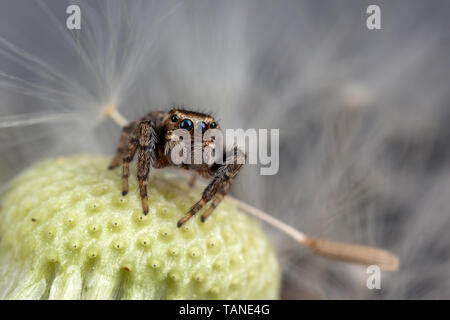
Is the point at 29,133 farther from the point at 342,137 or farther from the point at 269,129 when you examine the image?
the point at 342,137

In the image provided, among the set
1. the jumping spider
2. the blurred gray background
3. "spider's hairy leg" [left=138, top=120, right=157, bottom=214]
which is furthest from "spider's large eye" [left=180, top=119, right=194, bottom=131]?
the blurred gray background

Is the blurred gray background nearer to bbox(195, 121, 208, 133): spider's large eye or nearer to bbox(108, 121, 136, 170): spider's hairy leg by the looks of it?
bbox(108, 121, 136, 170): spider's hairy leg

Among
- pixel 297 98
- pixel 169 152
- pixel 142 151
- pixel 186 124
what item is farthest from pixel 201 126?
pixel 297 98

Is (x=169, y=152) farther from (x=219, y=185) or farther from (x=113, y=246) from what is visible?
(x=113, y=246)

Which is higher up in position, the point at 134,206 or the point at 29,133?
the point at 29,133

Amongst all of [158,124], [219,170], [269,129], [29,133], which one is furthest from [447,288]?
[29,133]

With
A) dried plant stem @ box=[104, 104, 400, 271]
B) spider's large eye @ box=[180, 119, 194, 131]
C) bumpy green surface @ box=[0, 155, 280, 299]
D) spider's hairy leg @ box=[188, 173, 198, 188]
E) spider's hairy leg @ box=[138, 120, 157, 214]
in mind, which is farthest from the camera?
spider's hairy leg @ box=[188, 173, 198, 188]
